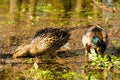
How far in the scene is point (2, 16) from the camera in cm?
1421

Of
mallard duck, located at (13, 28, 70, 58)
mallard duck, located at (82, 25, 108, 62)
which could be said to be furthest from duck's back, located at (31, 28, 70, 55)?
mallard duck, located at (82, 25, 108, 62)

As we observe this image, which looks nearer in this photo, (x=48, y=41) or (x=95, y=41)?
(x=95, y=41)

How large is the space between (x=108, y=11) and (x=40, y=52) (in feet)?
23.1

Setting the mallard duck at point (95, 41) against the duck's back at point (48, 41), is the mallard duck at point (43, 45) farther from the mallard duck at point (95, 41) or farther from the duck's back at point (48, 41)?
the mallard duck at point (95, 41)

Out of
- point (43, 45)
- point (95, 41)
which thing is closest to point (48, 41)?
point (43, 45)

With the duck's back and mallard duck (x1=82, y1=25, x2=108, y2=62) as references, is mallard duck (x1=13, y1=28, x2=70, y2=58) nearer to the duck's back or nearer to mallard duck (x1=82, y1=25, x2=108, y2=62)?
the duck's back

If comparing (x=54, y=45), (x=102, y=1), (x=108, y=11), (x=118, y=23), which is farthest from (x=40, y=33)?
(x=102, y=1)

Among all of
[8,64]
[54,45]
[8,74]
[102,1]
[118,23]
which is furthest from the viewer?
[102,1]

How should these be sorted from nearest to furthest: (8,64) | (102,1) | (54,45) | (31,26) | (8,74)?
(8,74) → (8,64) → (54,45) → (31,26) → (102,1)

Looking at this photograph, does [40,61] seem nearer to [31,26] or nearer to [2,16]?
[31,26]

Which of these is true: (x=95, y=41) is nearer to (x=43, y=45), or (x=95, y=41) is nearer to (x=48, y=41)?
(x=48, y=41)

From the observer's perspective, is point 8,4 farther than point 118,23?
Yes

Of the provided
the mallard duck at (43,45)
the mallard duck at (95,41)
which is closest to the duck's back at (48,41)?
the mallard duck at (43,45)

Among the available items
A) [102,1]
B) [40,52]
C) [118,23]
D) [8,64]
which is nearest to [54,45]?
[40,52]
